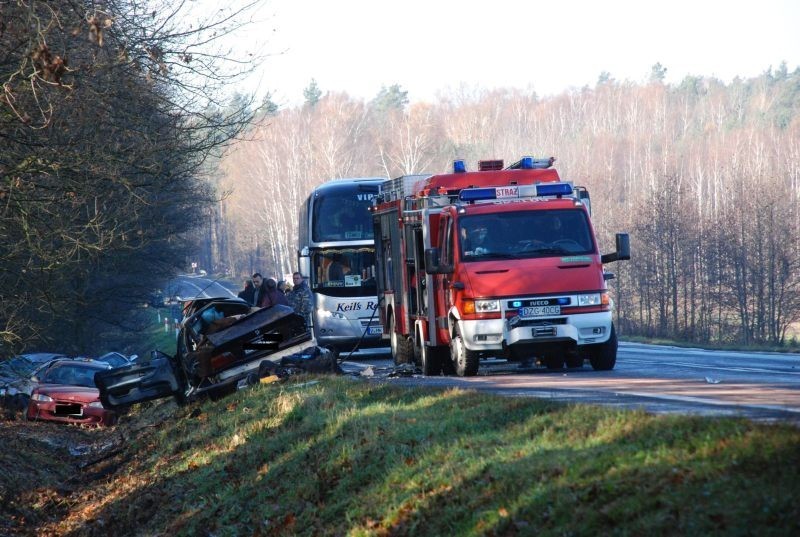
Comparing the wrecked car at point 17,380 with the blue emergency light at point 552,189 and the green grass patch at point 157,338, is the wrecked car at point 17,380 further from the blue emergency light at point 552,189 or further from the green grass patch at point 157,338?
the green grass patch at point 157,338

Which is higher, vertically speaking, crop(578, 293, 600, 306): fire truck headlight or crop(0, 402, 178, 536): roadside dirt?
crop(578, 293, 600, 306): fire truck headlight

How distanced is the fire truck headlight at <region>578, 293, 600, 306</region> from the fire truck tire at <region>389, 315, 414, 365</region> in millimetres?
4446

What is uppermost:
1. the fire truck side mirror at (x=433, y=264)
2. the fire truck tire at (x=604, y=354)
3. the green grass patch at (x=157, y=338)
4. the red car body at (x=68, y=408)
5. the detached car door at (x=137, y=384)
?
the fire truck side mirror at (x=433, y=264)

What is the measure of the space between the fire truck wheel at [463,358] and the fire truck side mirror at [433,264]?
910 millimetres

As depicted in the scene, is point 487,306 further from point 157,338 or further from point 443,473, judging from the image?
point 157,338

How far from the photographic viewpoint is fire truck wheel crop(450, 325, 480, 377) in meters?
17.6

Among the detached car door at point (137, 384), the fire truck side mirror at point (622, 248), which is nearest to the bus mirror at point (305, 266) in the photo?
the detached car door at point (137, 384)

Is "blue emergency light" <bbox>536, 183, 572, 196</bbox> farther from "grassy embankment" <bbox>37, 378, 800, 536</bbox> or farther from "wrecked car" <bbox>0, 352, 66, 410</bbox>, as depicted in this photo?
"wrecked car" <bbox>0, 352, 66, 410</bbox>

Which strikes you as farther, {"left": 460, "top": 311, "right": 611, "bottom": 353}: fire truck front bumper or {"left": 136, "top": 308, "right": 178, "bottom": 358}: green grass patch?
{"left": 136, "top": 308, "right": 178, "bottom": 358}: green grass patch

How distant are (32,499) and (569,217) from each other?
8.56m

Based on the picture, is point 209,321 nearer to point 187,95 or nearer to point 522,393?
point 187,95

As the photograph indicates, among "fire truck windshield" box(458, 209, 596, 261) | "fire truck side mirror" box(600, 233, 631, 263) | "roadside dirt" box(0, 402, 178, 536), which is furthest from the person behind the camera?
"fire truck windshield" box(458, 209, 596, 261)

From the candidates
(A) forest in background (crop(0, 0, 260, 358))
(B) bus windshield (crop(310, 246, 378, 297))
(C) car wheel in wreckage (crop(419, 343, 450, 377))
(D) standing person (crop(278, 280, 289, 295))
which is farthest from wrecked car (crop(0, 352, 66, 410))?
(B) bus windshield (crop(310, 246, 378, 297))

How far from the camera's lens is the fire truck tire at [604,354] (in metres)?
18.0
